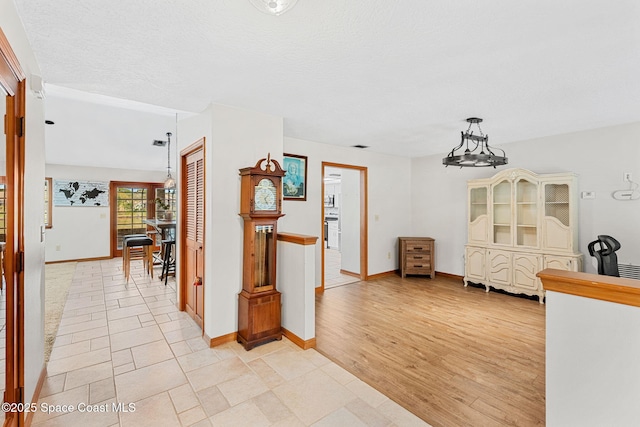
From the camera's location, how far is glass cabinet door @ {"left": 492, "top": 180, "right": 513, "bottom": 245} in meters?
4.57

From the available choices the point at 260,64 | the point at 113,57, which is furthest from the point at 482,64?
the point at 113,57

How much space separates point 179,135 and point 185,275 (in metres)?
1.69

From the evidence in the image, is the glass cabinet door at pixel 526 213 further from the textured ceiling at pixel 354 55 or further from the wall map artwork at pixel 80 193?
the wall map artwork at pixel 80 193

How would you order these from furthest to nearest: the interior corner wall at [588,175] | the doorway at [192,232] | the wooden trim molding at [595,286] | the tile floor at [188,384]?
the interior corner wall at [588,175] → the doorway at [192,232] → the tile floor at [188,384] → the wooden trim molding at [595,286]

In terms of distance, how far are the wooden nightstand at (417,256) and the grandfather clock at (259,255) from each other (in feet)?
10.6

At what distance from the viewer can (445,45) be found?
6.02 feet

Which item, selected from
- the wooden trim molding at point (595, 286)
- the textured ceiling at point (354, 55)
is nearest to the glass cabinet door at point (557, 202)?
the textured ceiling at point (354, 55)

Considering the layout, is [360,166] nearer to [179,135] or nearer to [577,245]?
[179,135]

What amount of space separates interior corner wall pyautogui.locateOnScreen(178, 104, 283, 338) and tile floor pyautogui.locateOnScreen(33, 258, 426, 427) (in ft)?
1.06

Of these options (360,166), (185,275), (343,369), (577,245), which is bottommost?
(343,369)

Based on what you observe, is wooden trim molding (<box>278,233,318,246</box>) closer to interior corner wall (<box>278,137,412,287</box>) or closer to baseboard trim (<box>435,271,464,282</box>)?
interior corner wall (<box>278,137,412,287</box>)

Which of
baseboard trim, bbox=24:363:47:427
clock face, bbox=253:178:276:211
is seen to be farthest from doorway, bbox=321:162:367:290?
baseboard trim, bbox=24:363:47:427

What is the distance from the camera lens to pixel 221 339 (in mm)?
2838

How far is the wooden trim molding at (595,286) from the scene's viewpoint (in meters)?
1.22
